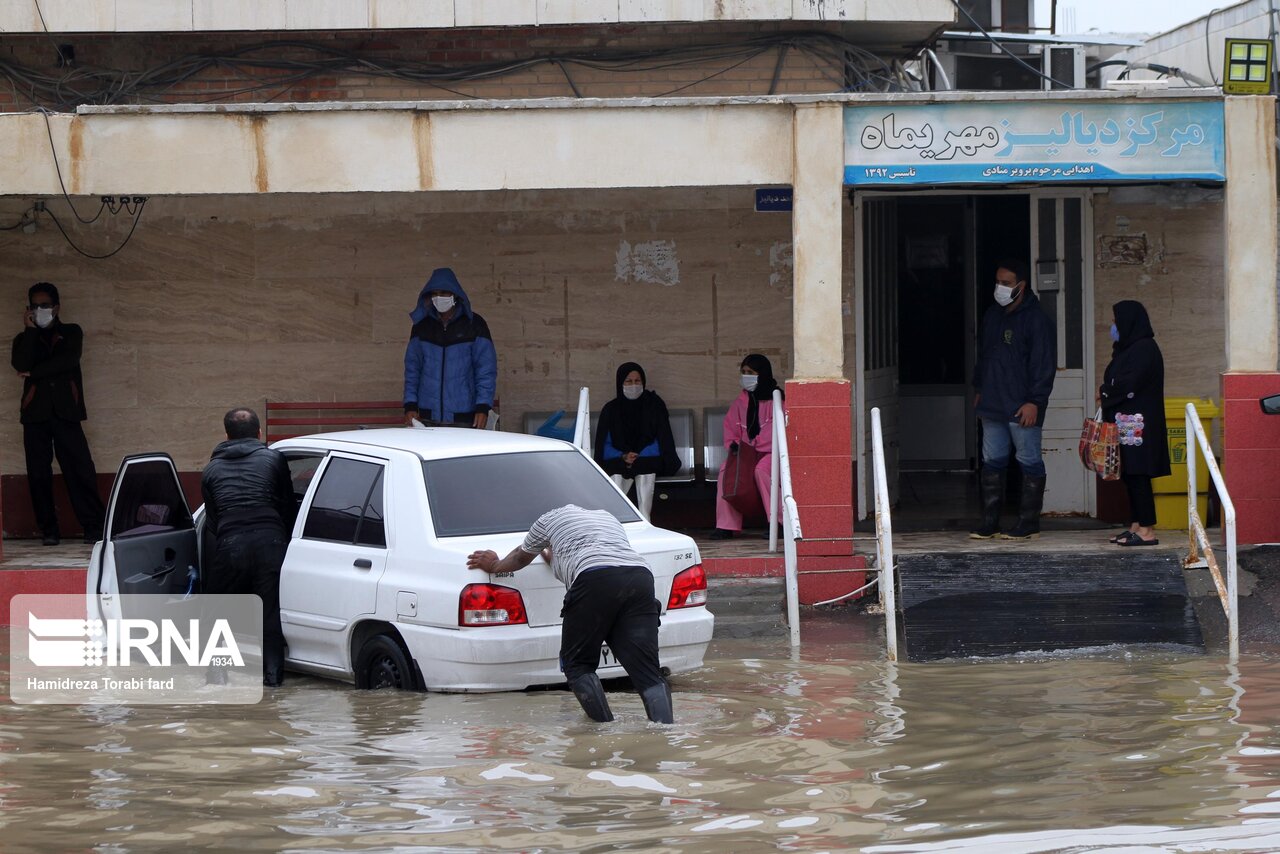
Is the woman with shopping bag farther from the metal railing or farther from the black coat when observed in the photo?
the metal railing

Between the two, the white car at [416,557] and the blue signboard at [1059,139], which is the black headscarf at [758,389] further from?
the white car at [416,557]

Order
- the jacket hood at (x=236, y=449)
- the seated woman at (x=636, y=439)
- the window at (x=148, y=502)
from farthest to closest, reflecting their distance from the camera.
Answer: the seated woman at (x=636, y=439) → the jacket hood at (x=236, y=449) → the window at (x=148, y=502)

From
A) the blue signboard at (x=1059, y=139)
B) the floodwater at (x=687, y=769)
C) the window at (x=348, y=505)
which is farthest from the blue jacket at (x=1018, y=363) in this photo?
the window at (x=348, y=505)

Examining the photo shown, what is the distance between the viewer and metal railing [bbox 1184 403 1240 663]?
31.1 ft

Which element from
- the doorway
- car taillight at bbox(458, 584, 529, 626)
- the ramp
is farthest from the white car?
the doorway

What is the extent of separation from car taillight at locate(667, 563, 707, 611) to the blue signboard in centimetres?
411

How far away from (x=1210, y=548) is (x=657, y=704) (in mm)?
4515

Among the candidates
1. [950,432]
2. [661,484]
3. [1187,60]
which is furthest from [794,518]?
[1187,60]

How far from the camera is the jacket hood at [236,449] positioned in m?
8.69

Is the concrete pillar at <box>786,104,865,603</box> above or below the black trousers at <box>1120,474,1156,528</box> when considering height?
above

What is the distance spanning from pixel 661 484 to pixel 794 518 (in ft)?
10.6

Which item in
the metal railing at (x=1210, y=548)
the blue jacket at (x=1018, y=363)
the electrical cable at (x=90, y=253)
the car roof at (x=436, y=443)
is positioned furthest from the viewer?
the electrical cable at (x=90, y=253)

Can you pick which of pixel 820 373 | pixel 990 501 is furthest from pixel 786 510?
pixel 990 501

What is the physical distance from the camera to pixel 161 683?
873cm
